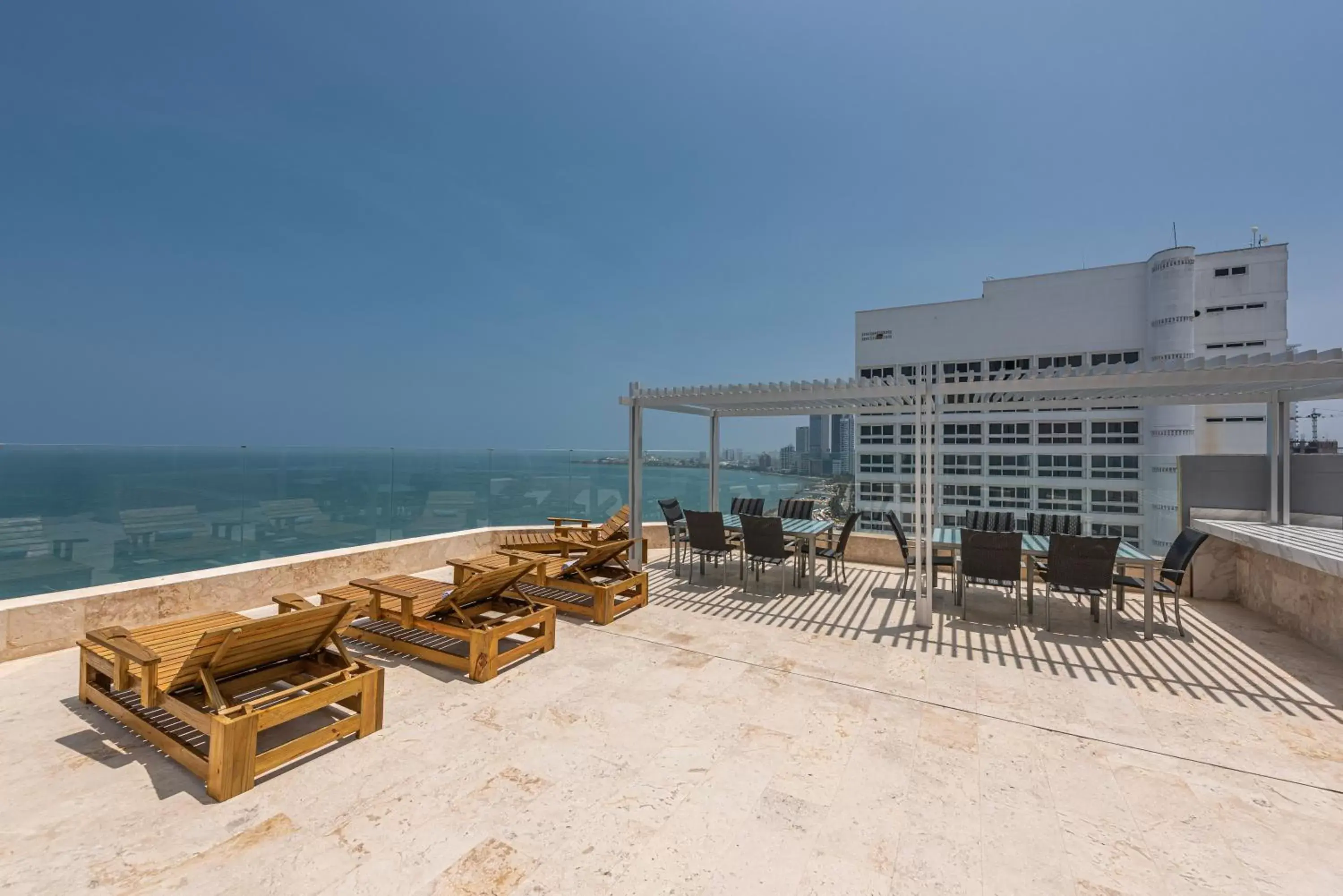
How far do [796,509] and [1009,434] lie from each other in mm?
40299

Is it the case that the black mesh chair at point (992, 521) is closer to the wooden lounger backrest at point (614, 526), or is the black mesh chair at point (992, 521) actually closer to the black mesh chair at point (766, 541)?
the black mesh chair at point (766, 541)

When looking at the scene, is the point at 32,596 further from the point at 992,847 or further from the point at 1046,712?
the point at 1046,712

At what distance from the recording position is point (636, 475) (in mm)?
7305

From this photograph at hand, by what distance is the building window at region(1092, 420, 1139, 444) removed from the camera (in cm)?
3406

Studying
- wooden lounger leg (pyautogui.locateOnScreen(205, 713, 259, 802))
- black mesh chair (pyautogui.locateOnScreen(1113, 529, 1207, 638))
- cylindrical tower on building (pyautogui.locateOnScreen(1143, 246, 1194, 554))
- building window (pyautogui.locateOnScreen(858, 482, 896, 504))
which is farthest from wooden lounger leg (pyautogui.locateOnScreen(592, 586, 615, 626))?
cylindrical tower on building (pyautogui.locateOnScreen(1143, 246, 1194, 554))

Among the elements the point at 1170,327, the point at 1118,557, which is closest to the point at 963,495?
the point at 1170,327

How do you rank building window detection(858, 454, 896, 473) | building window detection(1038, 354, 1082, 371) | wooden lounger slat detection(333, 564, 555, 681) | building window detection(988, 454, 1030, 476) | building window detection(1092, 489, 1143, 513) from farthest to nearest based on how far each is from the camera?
1. building window detection(858, 454, 896, 473)
2. building window detection(988, 454, 1030, 476)
3. building window detection(1038, 354, 1082, 371)
4. building window detection(1092, 489, 1143, 513)
5. wooden lounger slat detection(333, 564, 555, 681)

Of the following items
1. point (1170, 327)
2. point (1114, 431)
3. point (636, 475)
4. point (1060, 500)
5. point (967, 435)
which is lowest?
point (1060, 500)

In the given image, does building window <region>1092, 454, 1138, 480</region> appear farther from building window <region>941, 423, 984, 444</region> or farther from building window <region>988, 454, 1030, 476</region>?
Answer: building window <region>941, 423, 984, 444</region>

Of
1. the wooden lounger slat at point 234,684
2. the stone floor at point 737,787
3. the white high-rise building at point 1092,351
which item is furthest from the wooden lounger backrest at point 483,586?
the white high-rise building at point 1092,351

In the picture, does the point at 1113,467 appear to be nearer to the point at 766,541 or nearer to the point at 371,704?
the point at 766,541

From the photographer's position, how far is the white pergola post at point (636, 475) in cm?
700

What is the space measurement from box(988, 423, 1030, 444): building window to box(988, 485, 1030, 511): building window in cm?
A: 340

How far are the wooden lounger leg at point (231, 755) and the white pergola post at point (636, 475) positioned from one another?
15.6ft
